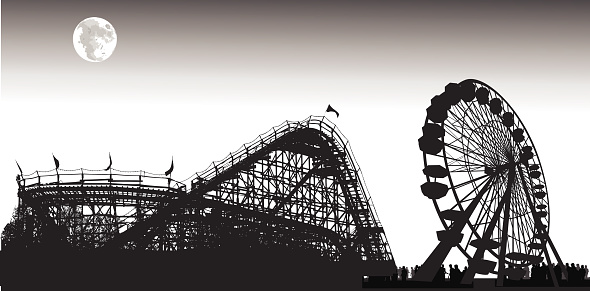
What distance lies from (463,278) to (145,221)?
1287cm

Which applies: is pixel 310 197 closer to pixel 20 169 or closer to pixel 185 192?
pixel 185 192

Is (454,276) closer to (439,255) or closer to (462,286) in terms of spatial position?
(462,286)

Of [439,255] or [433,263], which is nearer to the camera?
[433,263]

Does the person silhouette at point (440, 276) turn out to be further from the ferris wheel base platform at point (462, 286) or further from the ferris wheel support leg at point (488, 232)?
the ferris wheel support leg at point (488, 232)

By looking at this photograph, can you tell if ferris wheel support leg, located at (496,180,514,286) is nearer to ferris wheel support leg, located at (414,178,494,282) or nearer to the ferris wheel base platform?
the ferris wheel base platform

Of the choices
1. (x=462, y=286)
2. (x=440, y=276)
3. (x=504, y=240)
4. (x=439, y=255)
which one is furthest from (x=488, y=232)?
(x=462, y=286)

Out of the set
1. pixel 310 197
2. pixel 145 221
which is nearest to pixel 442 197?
pixel 310 197

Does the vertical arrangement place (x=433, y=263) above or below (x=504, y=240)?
below

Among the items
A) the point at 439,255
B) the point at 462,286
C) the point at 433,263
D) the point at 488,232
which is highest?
the point at 488,232

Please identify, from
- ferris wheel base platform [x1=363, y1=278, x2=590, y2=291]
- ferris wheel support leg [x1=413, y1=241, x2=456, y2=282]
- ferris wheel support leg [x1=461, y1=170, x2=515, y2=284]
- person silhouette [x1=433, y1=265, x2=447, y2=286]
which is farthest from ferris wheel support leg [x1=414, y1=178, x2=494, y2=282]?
ferris wheel support leg [x1=461, y1=170, x2=515, y2=284]

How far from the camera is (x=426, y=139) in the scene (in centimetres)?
3534

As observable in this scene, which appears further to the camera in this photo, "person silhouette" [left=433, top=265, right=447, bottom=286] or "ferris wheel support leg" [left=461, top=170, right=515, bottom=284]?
"person silhouette" [left=433, top=265, right=447, bottom=286]

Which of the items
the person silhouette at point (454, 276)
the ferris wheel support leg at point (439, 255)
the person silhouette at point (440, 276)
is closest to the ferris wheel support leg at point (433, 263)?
the ferris wheel support leg at point (439, 255)

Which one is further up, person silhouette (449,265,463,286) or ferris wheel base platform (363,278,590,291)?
person silhouette (449,265,463,286)
